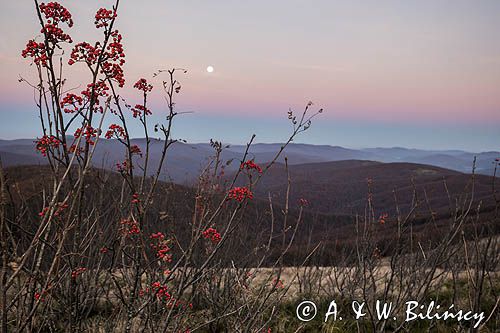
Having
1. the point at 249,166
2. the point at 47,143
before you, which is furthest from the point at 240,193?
the point at 47,143

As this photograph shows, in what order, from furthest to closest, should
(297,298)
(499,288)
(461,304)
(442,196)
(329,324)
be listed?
(442,196)
(499,288)
(297,298)
(461,304)
(329,324)

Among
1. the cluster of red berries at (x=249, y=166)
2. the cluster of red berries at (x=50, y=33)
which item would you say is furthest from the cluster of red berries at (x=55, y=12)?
the cluster of red berries at (x=249, y=166)

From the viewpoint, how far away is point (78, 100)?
220cm

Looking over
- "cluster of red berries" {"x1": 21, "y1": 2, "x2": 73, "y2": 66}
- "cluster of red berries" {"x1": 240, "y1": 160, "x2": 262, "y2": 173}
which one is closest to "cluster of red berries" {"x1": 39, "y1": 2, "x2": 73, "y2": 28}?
"cluster of red berries" {"x1": 21, "y1": 2, "x2": 73, "y2": 66}

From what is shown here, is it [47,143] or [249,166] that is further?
[249,166]

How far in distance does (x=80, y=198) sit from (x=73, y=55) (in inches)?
33.3

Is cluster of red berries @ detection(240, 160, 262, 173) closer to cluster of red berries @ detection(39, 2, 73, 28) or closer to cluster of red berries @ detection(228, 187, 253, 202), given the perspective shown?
cluster of red berries @ detection(228, 187, 253, 202)

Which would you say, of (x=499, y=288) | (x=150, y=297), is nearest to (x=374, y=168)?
(x=499, y=288)

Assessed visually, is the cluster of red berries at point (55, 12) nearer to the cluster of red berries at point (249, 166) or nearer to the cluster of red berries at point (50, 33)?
the cluster of red berries at point (50, 33)

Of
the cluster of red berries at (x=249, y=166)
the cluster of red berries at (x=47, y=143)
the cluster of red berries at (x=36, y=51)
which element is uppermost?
the cluster of red berries at (x=36, y=51)

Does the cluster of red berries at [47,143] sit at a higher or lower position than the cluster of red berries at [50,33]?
lower

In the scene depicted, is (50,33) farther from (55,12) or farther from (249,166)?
(249,166)

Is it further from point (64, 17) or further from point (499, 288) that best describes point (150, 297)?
point (499, 288)

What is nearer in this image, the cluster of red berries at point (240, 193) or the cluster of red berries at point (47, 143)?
the cluster of red berries at point (47, 143)
